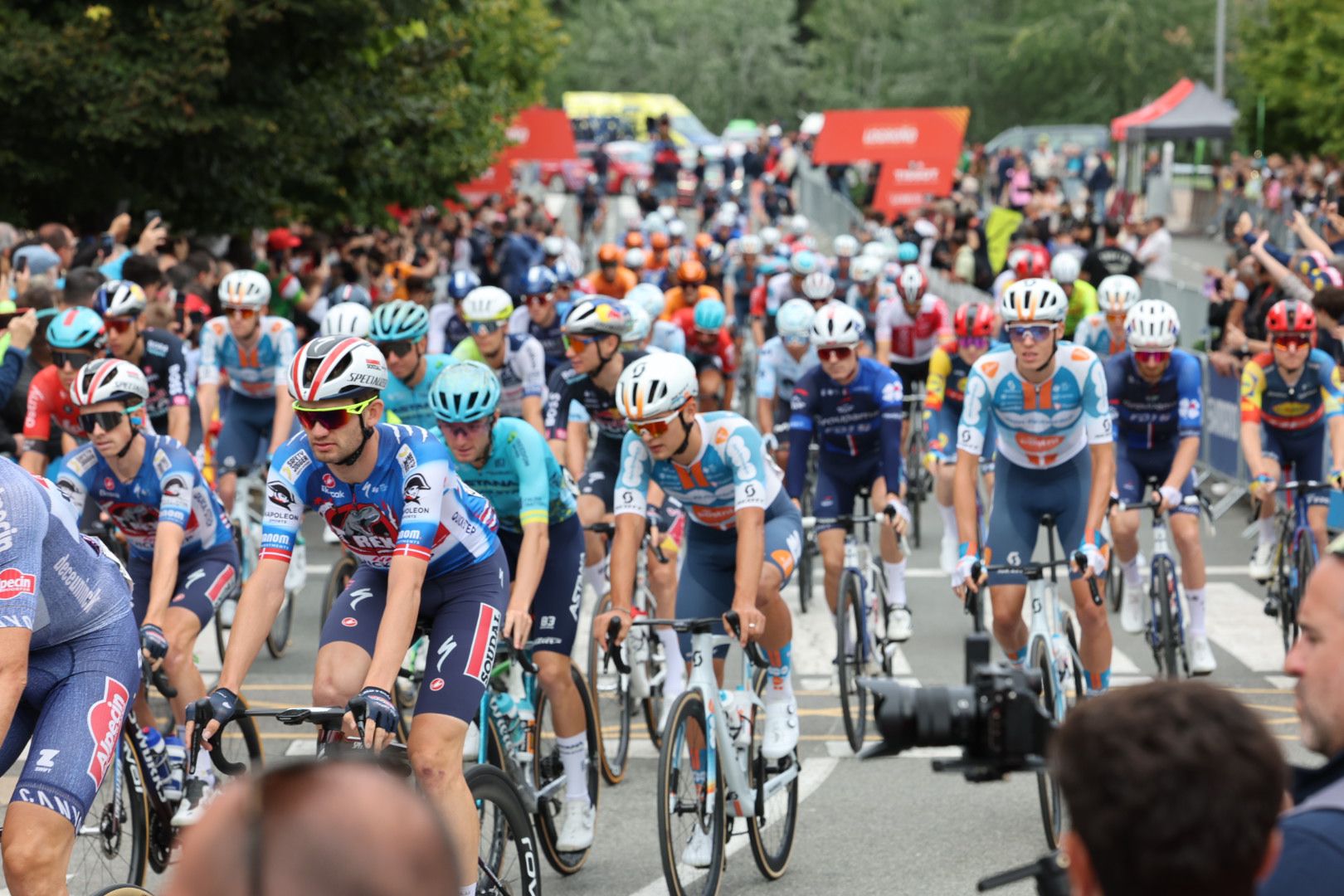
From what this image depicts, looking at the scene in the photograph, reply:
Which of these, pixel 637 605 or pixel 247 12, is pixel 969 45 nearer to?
pixel 247 12

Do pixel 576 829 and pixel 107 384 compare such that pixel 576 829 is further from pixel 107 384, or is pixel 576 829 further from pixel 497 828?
pixel 107 384

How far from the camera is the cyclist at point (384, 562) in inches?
213

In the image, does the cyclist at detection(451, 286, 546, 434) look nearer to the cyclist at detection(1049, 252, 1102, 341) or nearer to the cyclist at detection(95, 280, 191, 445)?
the cyclist at detection(95, 280, 191, 445)

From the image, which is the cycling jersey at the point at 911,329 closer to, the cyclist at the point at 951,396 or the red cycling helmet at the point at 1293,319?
the cyclist at the point at 951,396

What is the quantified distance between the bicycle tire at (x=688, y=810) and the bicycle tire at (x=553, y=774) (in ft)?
2.17

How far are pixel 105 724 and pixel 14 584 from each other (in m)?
0.60

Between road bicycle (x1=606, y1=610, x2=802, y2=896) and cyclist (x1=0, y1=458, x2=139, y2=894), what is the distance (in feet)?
6.35

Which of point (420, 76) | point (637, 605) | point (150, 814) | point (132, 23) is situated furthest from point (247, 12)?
point (150, 814)

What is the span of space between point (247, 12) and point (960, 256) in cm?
1141

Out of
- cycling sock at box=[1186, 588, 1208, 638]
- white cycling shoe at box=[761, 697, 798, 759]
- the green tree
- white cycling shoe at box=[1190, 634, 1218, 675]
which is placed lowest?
white cycling shoe at box=[1190, 634, 1218, 675]

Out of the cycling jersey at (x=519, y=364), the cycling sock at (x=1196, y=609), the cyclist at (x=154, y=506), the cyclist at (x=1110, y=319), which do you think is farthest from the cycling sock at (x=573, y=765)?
the cyclist at (x=1110, y=319)

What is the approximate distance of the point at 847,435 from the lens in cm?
1087

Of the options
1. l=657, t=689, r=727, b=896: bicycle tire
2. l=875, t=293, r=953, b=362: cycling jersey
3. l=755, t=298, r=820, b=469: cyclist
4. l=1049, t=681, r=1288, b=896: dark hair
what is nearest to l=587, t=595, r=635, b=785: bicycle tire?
l=657, t=689, r=727, b=896: bicycle tire

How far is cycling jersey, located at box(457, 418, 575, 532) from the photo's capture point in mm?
7078
